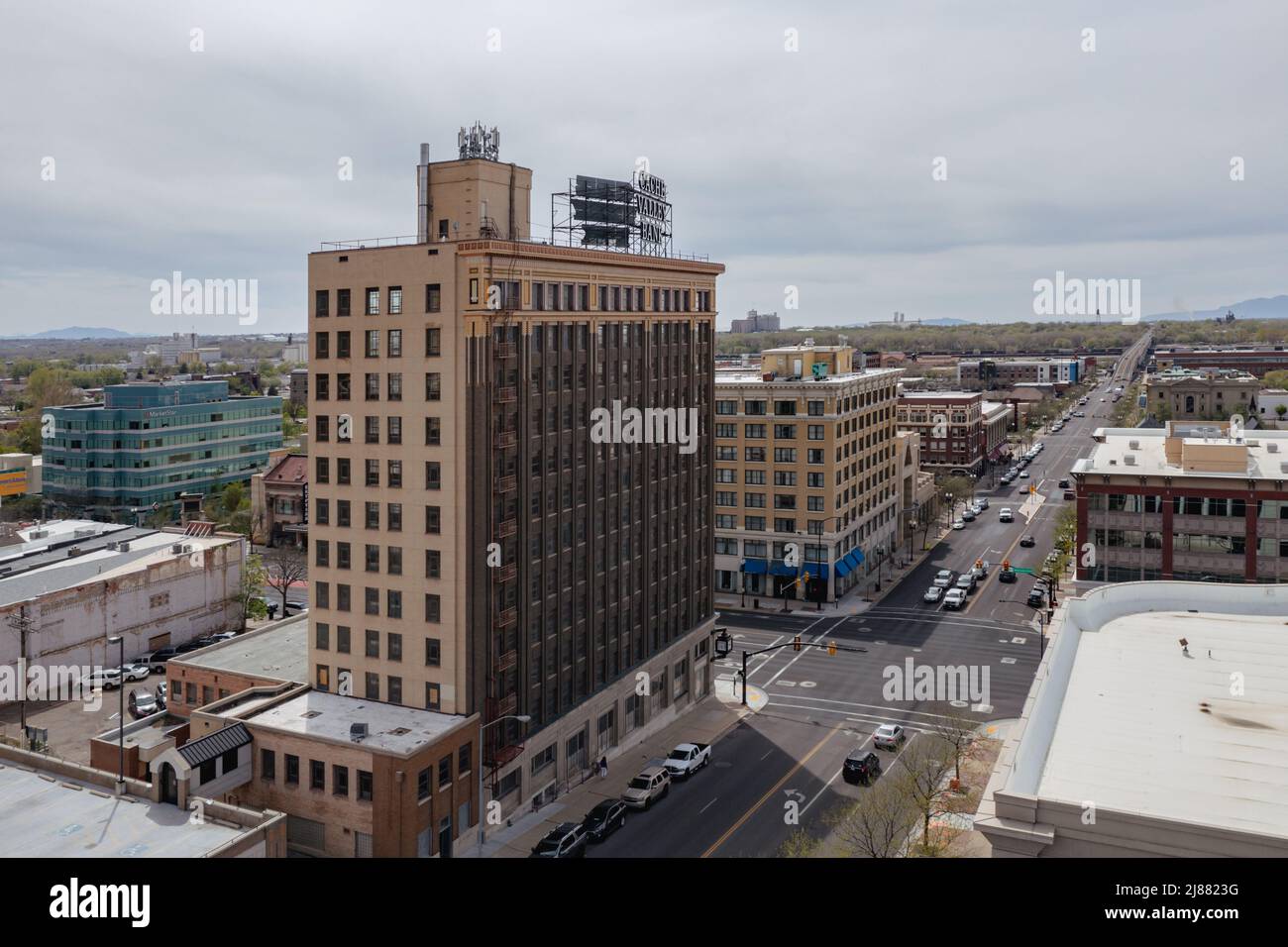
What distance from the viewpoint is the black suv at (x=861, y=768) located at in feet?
154

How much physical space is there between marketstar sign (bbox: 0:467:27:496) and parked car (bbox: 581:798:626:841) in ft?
361

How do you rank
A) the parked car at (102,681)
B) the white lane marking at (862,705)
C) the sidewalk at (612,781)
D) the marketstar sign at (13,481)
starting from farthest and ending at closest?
the marketstar sign at (13,481) < the parked car at (102,681) < the white lane marking at (862,705) < the sidewalk at (612,781)

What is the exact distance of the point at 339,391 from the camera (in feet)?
141

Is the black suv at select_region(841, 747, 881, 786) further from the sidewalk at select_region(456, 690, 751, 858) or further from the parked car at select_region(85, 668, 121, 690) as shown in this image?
the parked car at select_region(85, 668, 121, 690)

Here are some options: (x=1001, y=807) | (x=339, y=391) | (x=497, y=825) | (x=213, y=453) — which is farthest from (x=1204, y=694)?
(x=213, y=453)

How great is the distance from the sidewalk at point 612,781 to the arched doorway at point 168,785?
10821 millimetres

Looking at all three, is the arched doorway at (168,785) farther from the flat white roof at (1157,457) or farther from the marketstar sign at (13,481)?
the marketstar sign at (13,481)

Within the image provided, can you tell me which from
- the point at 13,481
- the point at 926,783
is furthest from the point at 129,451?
the point at 926,783

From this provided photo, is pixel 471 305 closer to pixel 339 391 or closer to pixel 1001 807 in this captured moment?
pixel 339 391

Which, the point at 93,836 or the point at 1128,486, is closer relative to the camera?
the point at 93,836

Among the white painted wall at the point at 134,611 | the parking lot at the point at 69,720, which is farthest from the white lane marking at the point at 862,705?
the white painted wall at the point at 134,611

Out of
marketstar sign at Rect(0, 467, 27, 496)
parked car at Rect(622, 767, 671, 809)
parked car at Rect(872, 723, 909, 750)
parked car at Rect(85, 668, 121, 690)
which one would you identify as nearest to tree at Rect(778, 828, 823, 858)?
parked car at Rect(622, 767, 671, 809)
